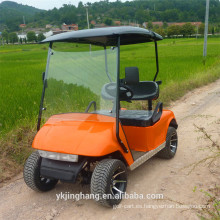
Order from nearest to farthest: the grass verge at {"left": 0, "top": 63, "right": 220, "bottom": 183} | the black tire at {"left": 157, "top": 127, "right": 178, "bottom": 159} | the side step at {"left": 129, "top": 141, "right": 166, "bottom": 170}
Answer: the side step at {"left": 129, "top": 141, "right": 166, "bottom": 170} → the grass verge at {"left": 0, "top": 63, "right": 220, "bottom": 183} → the black tire at {"left": 157, "top": 127, "right": 178, "bottom": 159}

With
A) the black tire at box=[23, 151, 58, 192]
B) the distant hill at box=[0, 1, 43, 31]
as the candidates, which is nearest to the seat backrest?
the black tire at box=[23, 151, 58, 192]

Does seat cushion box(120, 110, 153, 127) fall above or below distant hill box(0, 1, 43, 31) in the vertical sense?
below

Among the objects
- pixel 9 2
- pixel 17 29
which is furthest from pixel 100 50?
pixel 9 2

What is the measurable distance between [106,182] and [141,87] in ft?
6.84

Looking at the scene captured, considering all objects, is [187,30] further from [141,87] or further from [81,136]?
[81,136]

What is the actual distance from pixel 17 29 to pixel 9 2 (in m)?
87.8

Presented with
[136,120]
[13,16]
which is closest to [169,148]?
[136,120]

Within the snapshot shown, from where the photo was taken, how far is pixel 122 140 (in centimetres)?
299

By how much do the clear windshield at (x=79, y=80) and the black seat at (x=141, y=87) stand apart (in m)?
0.68

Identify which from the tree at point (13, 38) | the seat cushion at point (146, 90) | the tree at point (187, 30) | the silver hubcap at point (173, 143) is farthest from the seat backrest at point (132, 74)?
the tree at point (13, 38)

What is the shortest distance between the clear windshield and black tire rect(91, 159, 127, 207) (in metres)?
0.56

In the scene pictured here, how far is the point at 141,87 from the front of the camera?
440cm

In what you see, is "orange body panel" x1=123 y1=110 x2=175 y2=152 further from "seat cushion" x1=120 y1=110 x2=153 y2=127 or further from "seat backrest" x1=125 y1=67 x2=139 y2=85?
"seat backrest" x1=125 y1=67 x2=139 y2=85

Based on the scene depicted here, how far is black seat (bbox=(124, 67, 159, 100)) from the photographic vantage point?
386cm
